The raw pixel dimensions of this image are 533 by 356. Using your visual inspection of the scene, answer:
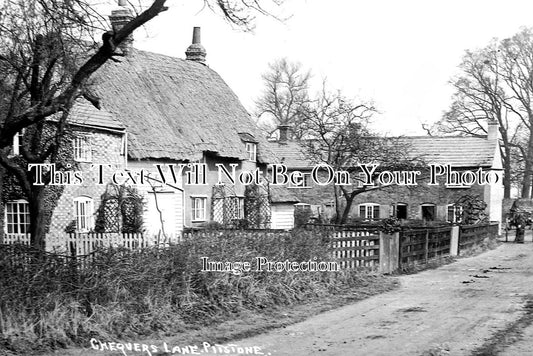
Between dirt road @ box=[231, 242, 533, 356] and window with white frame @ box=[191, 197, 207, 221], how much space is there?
1782 cm

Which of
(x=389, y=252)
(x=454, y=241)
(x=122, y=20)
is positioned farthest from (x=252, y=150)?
(x=389, y=252)

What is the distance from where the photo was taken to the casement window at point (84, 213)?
27406mm

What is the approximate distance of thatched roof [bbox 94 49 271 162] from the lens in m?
32.9

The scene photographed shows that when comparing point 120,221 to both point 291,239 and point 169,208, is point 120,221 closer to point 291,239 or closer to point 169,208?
point 169,208

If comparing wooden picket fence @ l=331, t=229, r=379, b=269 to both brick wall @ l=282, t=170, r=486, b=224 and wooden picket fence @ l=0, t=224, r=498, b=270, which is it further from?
brick wall @ l=282, t=170, r=486, b=224

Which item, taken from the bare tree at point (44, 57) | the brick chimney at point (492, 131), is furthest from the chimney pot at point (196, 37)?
the bare tree at point (44, 57)

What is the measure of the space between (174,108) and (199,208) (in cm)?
503

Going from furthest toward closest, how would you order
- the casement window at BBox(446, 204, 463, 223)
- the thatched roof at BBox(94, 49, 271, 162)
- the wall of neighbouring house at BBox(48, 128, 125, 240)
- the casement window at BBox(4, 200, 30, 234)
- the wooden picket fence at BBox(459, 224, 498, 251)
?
the casement window at BBox(446, 204, 463, 223)
the thatched roof at BBox(94, 49, 271, 162)
the wooden picket fence at BBox(459, 224, 498, 251)
the wall of neighbouring house at BBox(48, 128, 125, 240)
the casement window at BBox(4, 200, 30, 234)

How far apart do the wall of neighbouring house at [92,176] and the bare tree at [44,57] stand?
6.89 metres

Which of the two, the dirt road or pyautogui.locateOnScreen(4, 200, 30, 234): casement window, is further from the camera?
pyautogui.locateOnScreen(4, 200, 30, 234): casement window

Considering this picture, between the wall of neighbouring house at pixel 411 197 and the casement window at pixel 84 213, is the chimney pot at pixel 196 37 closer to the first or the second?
the wall of neighbouring house at pixel 411 197

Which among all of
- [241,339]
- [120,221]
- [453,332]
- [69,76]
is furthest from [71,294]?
[120,221]

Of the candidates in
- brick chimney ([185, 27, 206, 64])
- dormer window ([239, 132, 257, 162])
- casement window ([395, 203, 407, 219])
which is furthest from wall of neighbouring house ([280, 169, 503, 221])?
brick chimney ([185, 27, 206, 64])

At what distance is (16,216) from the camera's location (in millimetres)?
26375
